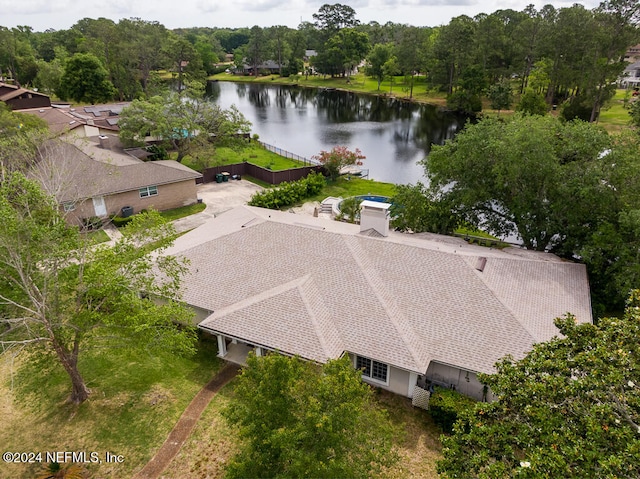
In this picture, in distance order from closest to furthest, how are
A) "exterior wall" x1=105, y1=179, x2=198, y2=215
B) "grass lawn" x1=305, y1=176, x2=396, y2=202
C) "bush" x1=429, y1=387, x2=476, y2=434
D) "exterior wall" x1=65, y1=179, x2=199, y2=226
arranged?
"bush" x1=429, y1=387, x2=476, y2=434 → "exterior wall" x1=65, y1=179, x2=199, y2=226 → "exterior wall" x1=105, y1=179, x2=198, y2=215 → "grass lawn" x1=305, y1=176, x2=396, y2=202

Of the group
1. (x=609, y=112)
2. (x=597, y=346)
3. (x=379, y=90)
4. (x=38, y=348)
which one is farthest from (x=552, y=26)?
(x=38, y=348)

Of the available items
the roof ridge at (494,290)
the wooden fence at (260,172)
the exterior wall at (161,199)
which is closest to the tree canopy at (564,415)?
the roof ridge at (494,290)

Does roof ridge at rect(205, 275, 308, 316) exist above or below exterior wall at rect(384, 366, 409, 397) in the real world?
above

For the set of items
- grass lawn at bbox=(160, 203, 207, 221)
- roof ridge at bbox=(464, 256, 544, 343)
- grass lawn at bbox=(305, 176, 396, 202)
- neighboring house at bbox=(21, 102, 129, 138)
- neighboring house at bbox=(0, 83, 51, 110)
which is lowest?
grass lawn at bbox=(305, 176, 396, 202)

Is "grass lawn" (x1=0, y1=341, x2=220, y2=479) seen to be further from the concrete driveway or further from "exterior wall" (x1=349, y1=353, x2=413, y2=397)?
the concrete driveway

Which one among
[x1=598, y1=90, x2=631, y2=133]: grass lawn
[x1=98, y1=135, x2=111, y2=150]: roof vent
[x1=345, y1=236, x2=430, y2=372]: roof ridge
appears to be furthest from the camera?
[x1=598, y1=90, x2=631, y2=133]: grass lawn

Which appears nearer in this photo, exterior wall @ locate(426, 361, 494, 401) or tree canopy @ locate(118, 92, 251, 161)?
exterior wall @ locate(426, 361, 494, 401)

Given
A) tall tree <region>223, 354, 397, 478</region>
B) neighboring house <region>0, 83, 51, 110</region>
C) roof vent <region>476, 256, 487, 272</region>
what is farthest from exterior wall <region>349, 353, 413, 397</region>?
neighboring house <region>0, 83, 51, 110</region>
